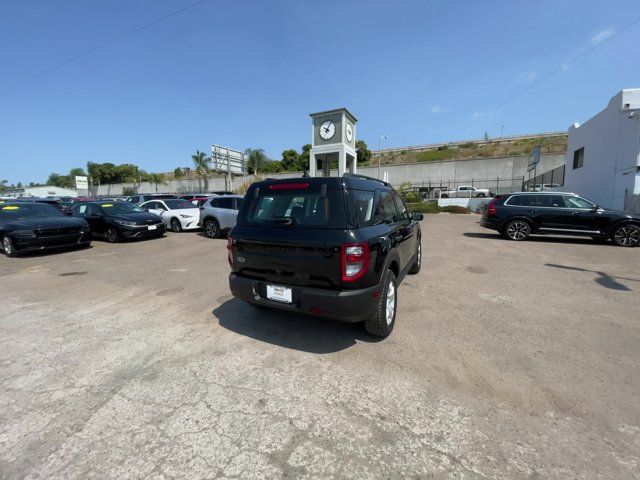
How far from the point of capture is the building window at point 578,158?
17922 millimetres

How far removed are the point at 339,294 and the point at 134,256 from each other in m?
7.62

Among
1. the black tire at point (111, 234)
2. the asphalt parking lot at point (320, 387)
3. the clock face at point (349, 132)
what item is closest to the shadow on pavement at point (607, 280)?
the asphalt parking lot at point (320, 387)

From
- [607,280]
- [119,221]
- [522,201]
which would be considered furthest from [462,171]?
[119,221]

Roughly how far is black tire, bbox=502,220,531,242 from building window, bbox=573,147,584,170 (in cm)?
1214

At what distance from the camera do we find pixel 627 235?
9.04 m

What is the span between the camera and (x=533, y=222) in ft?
32.8

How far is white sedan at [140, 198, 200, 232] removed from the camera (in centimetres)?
1314

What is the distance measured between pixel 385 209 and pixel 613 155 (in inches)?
666

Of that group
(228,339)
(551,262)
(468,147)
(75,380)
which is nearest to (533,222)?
(551,262)

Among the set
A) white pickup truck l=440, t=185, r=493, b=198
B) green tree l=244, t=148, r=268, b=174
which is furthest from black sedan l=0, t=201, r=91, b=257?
green tree l=244, t=148, r=268, b=174

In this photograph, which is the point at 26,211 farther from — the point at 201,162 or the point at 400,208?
the point at 201,162

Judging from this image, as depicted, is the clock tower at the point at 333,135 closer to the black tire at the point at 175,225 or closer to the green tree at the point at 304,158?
the black tire at the point at 175,225

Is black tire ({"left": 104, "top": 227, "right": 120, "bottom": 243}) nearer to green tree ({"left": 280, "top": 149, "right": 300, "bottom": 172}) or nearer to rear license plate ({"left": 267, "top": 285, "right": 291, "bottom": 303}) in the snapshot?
rear license plate ({"left": 267, "top": 285, "right": 291, "bottom": 303})

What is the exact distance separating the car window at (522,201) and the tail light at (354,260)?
975 cm
